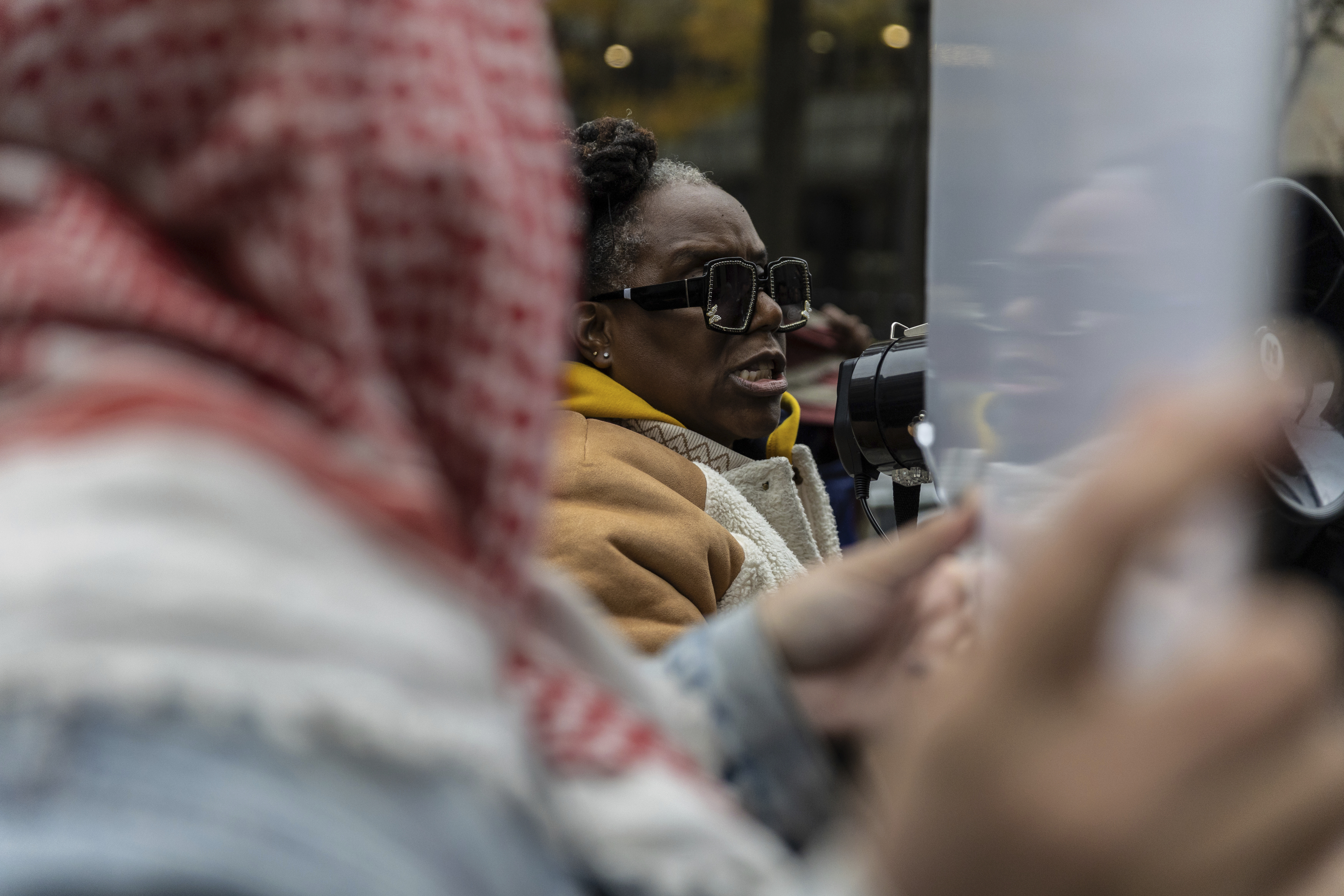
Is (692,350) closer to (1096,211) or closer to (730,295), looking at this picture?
(730,295)

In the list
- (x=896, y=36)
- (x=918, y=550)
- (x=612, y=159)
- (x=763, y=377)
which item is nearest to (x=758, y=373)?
(x=763, y=377)

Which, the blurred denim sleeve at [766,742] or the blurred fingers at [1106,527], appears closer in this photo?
the blurred fingers at [1106,527]

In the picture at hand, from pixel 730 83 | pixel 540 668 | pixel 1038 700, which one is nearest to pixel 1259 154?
pixel 1038 700

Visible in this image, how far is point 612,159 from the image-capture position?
2.99 meters

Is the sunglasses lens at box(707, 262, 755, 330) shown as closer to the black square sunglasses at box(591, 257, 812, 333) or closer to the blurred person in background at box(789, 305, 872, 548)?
the black square sunglasses at box(591, 257, 812, 333)

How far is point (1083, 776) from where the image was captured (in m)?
0.45

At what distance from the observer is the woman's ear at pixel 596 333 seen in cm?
298

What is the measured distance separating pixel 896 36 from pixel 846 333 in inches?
186

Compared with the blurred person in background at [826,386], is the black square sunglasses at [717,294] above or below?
above

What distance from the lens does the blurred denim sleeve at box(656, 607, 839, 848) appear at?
0.91 meters

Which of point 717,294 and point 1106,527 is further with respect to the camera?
point 717,294

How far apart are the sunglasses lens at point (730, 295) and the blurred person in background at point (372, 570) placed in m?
2.17

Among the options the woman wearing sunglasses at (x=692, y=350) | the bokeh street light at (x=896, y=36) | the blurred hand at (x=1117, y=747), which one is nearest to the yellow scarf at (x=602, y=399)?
the woman wearing sunglasses at (x=692, y=350)

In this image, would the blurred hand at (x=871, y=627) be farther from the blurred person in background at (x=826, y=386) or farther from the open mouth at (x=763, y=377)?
the blurred person in background at (x=826, y=386)
